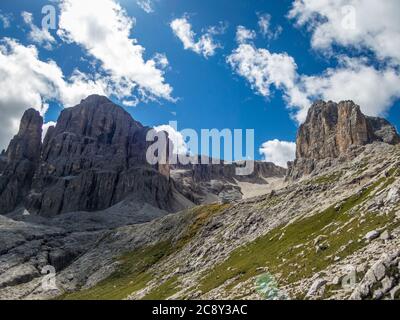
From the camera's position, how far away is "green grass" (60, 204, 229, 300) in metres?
104

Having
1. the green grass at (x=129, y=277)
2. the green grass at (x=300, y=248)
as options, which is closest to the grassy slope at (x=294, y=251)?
the green grass at (x=300, y=248)

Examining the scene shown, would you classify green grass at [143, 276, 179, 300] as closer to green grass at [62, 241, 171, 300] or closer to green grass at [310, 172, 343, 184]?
green grass at [62, 241, 171, 300]

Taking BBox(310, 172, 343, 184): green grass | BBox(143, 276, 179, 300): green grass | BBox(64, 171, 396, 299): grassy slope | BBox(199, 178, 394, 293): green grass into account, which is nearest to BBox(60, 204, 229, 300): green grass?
BBox(143, 276, 179, 300): green grass

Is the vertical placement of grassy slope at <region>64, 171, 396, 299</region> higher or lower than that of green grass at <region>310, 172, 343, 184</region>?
lower

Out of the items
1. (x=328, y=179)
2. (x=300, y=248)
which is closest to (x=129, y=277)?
(x=328, y=179)

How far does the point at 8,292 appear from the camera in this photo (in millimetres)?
136000

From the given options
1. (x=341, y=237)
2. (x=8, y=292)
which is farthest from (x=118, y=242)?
(x=341, y=237)

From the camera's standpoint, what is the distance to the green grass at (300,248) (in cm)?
5184

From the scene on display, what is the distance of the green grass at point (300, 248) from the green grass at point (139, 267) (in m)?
17.6

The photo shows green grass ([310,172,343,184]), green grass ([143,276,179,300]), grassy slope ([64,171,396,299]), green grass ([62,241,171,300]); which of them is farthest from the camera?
green grass ([310,172,343,184])

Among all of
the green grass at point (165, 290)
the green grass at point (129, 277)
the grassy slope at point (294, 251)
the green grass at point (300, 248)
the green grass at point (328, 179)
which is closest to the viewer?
the green grass at point (300, 248)

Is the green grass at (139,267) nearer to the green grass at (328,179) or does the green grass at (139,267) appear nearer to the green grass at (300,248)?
the green grass at (300,248)

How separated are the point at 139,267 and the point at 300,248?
7360 centimetres

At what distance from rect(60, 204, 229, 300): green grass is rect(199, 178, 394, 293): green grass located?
17570mm
